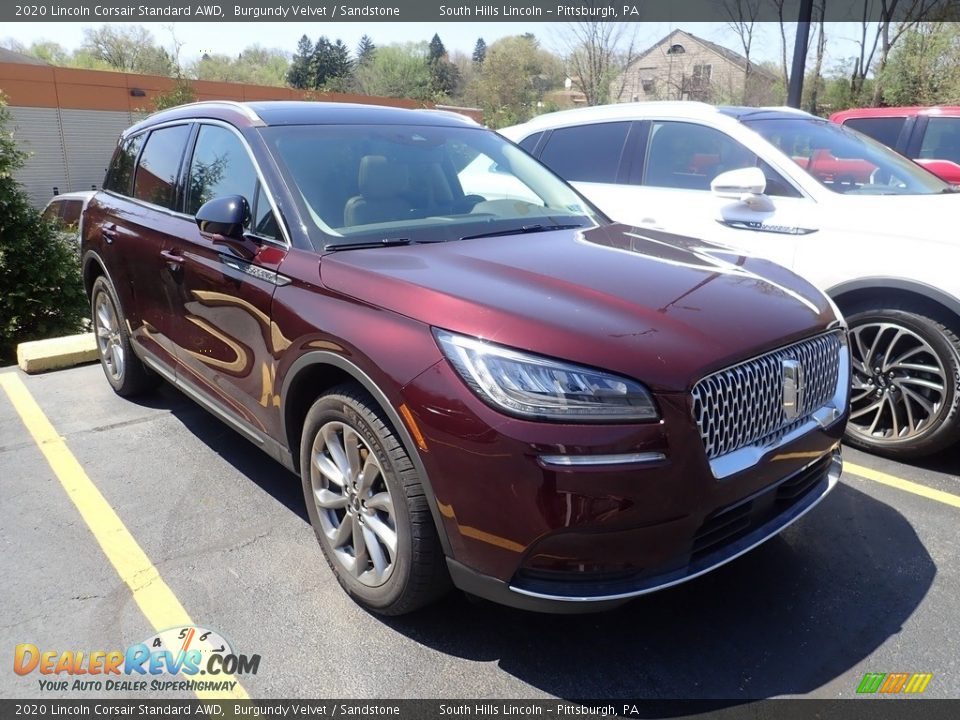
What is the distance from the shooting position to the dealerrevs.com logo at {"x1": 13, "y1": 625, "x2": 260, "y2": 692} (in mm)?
2430

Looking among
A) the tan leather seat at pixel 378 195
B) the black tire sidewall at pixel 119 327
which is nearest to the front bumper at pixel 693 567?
the tan leather seat at pixel 378 195

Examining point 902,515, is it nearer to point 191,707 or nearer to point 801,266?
point 801,266

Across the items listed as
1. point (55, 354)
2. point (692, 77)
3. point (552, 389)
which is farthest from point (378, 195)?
point (692, 77)

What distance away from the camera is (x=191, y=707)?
92.1 inches

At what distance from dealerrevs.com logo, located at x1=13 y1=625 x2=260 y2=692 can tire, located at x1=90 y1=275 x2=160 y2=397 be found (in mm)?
2555

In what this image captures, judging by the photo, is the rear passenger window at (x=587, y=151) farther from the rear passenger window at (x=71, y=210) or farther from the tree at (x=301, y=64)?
the tree at (x=301, y=64)

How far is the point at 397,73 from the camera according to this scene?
68125mm

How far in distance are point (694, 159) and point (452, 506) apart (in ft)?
12.0

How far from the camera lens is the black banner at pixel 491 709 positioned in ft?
7.41

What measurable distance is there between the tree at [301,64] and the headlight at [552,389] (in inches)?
2289

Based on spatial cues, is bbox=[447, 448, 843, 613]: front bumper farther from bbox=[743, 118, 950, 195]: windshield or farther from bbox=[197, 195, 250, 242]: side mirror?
bbox=[743, 118, 950, 195]: windshield

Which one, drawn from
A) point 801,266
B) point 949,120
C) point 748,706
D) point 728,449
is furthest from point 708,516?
point 949,120

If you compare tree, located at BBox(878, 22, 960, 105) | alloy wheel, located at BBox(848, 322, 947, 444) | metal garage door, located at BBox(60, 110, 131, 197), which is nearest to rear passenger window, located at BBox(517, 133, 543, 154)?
alloy wheel, located at BBox(848, 322, 947, 444)

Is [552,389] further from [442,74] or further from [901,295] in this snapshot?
[442,74]
